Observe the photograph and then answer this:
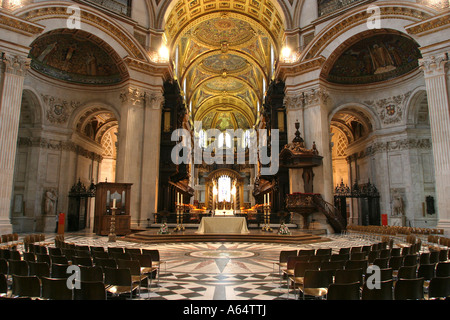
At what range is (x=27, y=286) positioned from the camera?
3.85m

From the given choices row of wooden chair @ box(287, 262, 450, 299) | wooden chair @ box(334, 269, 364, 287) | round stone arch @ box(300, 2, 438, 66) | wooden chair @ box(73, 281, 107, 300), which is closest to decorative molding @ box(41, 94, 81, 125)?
round stone arch @ box(300, 2, 438, 66)

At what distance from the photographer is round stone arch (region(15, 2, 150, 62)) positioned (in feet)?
50.8

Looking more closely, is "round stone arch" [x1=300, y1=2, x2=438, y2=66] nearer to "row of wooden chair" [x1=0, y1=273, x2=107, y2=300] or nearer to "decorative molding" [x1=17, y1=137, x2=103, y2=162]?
"decorative molding" [x1=17, y1=137, x2=103, y2=162]

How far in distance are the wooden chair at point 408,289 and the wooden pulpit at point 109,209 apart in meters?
14.3

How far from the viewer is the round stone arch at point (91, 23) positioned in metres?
15.5

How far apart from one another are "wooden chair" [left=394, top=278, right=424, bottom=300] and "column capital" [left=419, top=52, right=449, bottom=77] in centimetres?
1379

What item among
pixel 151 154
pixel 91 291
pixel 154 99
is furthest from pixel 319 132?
pixel 91 291

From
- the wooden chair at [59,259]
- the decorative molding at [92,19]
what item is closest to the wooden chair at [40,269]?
the wooden chair at [59,259]

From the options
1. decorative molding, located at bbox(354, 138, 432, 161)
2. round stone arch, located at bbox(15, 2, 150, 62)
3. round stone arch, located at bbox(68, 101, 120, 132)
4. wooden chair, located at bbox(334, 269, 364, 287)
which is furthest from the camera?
round stone arch, located at bbox(68, 101, 120, 132)

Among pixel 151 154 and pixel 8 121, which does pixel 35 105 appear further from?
pixel 151 154

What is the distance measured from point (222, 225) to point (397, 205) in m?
11.4
